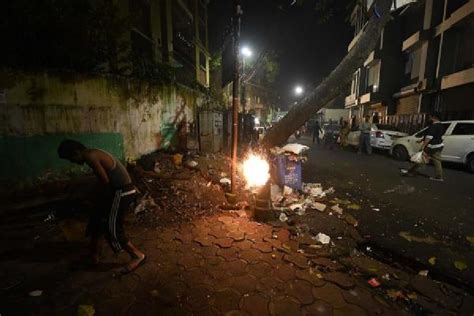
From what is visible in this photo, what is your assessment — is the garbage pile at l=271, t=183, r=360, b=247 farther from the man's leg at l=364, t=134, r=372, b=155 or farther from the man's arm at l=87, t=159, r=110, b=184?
the man's leg at l=364, t=134, r=372, b=155

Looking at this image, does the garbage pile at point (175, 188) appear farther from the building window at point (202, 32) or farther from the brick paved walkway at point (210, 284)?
the building window at point (202, 32)

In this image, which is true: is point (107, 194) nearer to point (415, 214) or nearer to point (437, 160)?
point (415, 214)

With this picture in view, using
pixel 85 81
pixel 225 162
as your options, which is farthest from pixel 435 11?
pixel 85 81

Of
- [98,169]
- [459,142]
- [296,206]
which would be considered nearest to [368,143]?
[459,142]

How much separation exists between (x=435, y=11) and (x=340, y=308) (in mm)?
20311

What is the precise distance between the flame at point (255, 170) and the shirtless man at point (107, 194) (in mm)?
3797

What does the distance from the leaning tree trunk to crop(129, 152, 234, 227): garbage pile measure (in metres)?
2.56

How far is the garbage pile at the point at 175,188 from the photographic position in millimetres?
5016

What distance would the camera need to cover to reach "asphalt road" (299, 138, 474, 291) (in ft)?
12.1

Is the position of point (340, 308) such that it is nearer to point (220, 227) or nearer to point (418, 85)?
point (220, 227)

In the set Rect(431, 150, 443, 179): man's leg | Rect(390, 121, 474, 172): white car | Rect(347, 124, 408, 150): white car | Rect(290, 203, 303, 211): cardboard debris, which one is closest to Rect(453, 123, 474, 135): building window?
Rect(390, 121, 474, 172): white car

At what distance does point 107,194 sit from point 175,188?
268cm

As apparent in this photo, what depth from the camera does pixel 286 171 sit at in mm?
6195

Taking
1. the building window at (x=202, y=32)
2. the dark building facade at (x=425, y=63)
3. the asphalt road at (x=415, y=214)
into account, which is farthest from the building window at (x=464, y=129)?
the building window at (x=202, y=32)
